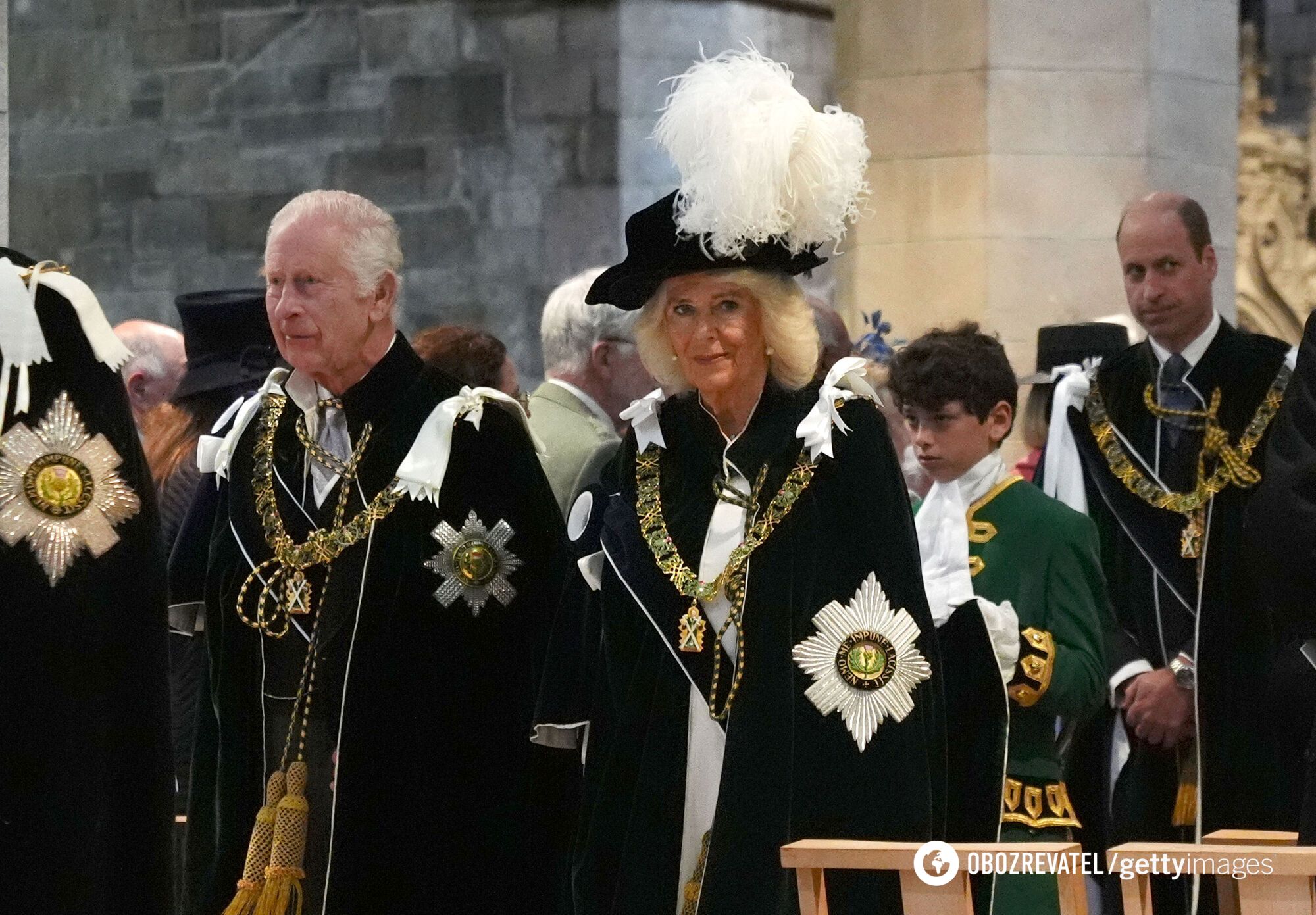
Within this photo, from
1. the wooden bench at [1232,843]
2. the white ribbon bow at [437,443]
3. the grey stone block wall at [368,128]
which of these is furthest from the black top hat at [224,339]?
the grey stone block wall at [368,128]

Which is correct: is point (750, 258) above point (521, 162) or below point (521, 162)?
below

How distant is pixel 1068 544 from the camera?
17.1 feet

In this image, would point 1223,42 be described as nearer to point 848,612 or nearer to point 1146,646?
point 1146,646

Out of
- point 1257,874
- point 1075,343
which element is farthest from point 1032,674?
point 1075,343

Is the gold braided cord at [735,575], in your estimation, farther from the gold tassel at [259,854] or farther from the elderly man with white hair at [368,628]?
the gold tassel at [259,854]

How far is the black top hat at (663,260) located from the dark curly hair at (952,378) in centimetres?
76

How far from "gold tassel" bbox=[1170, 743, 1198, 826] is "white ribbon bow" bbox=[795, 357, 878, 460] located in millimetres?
1972

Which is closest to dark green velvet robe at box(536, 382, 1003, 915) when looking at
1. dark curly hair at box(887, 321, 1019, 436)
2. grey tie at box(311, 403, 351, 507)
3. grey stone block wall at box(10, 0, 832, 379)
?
grey tie at box(311, 403, 351, 507)

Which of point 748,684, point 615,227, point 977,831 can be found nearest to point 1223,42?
point 615,227

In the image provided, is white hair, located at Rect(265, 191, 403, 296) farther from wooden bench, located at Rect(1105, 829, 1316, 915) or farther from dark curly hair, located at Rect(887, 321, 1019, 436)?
wooden bench, located at Rect(1105, 829, 1316, 915)

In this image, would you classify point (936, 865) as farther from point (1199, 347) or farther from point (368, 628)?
point (1199, 347)

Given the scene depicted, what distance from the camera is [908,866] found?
3498 millimetres

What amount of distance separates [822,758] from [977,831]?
830mm

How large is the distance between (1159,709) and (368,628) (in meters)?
2.18
